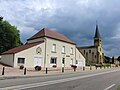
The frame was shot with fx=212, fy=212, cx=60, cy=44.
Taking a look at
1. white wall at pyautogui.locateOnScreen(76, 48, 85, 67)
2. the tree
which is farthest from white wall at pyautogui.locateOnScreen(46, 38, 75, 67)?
the tree

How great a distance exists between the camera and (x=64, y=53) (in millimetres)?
49031

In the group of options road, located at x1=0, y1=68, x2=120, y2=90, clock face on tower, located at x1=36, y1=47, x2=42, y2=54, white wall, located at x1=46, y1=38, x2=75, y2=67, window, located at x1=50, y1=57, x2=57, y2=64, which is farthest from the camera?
window, located at x1=50, y1=57, x2=57, y2=64

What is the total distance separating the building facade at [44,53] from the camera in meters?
38.8

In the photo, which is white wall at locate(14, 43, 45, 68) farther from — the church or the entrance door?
the church

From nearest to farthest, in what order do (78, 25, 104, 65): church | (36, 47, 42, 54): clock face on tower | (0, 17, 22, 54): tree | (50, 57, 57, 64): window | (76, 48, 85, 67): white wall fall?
(36, 47, 42, 54): clock face on tower < (50, 57, 57, 64): window < (76, 48, 85, 67): white wall < (0, 17, 22, 54): tree < (78, 25, 104, 65): church

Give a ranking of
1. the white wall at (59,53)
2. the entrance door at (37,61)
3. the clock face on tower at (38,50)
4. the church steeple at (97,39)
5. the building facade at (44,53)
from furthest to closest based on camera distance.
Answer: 1. the church steeple at (97,39)
2. the white wall at (59,53)
3. the clock face on tower at (38,50)
4. the entrance door at (37,61)
5. the building facade at (44,53)

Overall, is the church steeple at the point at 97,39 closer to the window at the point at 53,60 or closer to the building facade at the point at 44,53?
the building facade at the point at 44,53

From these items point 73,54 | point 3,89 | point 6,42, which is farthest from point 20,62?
point 3,89

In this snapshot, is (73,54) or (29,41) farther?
(73,54)

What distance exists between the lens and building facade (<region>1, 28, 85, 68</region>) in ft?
127

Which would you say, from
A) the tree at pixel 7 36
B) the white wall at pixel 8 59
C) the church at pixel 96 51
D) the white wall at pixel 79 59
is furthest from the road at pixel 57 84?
the church at pixel 96 51

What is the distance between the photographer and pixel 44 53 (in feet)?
143

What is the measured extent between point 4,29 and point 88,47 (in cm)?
5942

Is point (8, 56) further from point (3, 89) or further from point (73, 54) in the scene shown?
point (3, 89)
